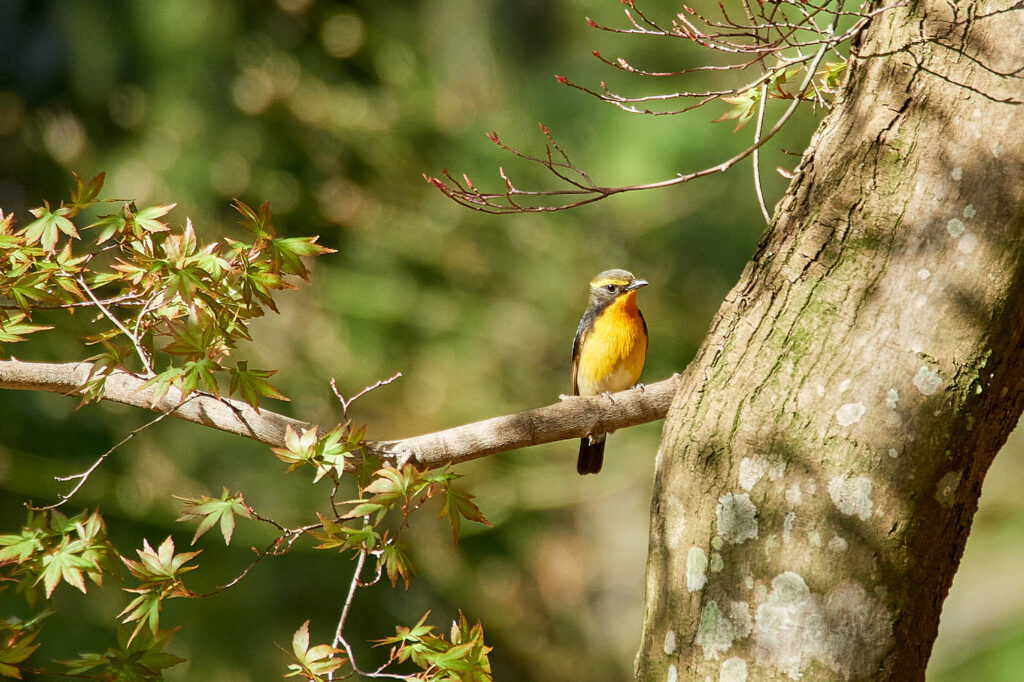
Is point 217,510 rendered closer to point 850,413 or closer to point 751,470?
point 751,470

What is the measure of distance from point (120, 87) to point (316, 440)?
8493mm

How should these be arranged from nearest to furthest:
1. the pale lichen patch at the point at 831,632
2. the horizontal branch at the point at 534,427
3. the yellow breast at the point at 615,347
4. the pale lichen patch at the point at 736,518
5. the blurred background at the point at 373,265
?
1. the pale lichen patch at the point at 831,632
2. the pale lichen patch at the point at 736,518
3. the horizontal branch at the point at 534,427
4. the yellow breast at the point at 615,347
5. the blurred background at the point at 373,265

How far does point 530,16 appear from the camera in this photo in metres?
11.7

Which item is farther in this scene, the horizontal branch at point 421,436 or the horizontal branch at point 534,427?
the horizontal branch at point 534,427

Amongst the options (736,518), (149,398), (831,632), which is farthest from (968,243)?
(149,398)

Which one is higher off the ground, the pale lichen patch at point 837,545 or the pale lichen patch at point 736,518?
the pale lichen patch at point 837,545

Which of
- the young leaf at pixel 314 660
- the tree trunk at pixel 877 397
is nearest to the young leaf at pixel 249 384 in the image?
the young leaf at pixel 314 660

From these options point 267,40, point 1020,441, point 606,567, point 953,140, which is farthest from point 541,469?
point 953,140

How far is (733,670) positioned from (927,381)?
0.89 metres

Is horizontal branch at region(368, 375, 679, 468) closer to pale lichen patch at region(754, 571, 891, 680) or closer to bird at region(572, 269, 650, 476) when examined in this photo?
pale lichen patch at region(754, 571, 891, 680)

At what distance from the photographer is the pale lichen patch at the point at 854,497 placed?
227 cm

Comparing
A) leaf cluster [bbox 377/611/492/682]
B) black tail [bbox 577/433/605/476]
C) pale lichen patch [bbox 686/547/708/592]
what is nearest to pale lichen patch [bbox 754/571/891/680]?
pale lichen patch [bbox 686/547/708/592]

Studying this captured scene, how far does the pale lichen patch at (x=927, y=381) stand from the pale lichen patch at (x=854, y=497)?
268mm

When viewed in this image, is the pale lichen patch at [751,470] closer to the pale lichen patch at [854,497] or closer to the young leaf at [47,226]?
the pale lichen patch at [854,497]
